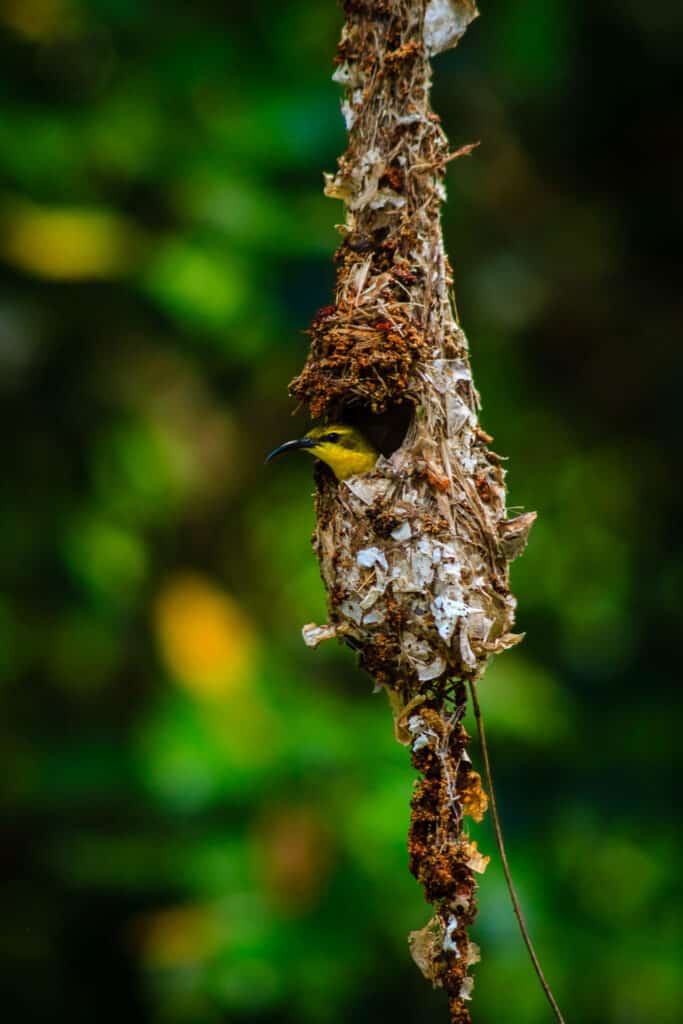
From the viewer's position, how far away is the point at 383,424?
2186 mm

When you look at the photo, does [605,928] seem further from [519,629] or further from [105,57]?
[105,57]

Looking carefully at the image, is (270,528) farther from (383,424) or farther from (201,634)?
(383,424)

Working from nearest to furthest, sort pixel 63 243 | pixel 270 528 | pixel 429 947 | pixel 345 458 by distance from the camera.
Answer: pixel 429 947
pixel 345 458
pixel 63 243
pixel 270 528

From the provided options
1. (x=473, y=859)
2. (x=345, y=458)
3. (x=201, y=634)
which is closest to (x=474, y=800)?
(x=473, y=859)

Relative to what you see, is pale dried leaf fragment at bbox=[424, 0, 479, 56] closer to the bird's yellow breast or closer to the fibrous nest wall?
the fibrous nest wall

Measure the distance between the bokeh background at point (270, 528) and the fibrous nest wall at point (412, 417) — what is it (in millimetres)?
2688

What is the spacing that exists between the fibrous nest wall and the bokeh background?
2.69m

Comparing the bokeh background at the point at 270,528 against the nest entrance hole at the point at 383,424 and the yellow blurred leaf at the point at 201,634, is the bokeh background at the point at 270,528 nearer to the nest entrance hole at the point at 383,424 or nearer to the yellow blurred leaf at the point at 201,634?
the yellow blurred leaf at the point at 201,634

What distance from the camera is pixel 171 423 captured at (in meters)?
5.46

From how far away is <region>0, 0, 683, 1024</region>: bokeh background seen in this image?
4844 mm

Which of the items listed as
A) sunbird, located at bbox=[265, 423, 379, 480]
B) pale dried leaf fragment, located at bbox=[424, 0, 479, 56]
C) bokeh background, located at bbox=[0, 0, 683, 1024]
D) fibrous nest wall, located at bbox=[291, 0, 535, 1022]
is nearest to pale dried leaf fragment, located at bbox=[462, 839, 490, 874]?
fibrous nest wall, located at bbox=[291, 0, 535, 1022]

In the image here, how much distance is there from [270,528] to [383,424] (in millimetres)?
3570

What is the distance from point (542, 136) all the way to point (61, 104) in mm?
2237

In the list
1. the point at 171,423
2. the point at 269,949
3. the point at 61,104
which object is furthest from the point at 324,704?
the point at 61,104
